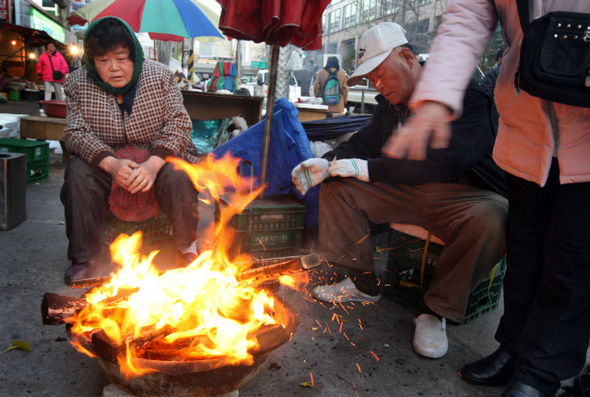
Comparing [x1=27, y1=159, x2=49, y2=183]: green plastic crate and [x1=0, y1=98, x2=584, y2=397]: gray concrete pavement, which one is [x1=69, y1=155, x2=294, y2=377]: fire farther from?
[x1=27, y1=159, x2=49, y2=183]: green plastic crate

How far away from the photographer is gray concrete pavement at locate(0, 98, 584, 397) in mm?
1791

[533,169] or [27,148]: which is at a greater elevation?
[533,169]

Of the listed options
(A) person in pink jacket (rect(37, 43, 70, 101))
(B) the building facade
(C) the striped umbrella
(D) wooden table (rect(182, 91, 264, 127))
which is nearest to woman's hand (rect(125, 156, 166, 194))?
(D) wooden table (rect(182, 91, 264, 127))

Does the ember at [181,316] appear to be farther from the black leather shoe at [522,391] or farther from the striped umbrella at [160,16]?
the striped umbrella at [160,16]

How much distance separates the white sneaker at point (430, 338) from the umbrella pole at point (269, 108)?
1.68 metres

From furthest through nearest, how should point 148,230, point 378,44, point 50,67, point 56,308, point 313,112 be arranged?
point 50,67
point 313,112
point 148,230
point 378,44
point 56,308

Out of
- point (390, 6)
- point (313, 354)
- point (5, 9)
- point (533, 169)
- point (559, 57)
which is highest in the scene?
point (390, 6)

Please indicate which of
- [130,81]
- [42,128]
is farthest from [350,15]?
[130,81]

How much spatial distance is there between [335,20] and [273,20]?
46.8 meters

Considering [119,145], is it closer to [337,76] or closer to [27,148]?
[27,148]

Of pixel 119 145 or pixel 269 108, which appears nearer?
pixel 119 145

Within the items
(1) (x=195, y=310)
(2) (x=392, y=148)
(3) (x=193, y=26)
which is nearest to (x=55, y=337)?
(1) (x=195, y=310)

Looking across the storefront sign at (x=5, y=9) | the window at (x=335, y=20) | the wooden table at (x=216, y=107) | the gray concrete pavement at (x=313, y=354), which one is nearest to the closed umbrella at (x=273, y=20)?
the gray concrete pavement at (x=313, y=354)

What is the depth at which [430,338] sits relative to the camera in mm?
2150
